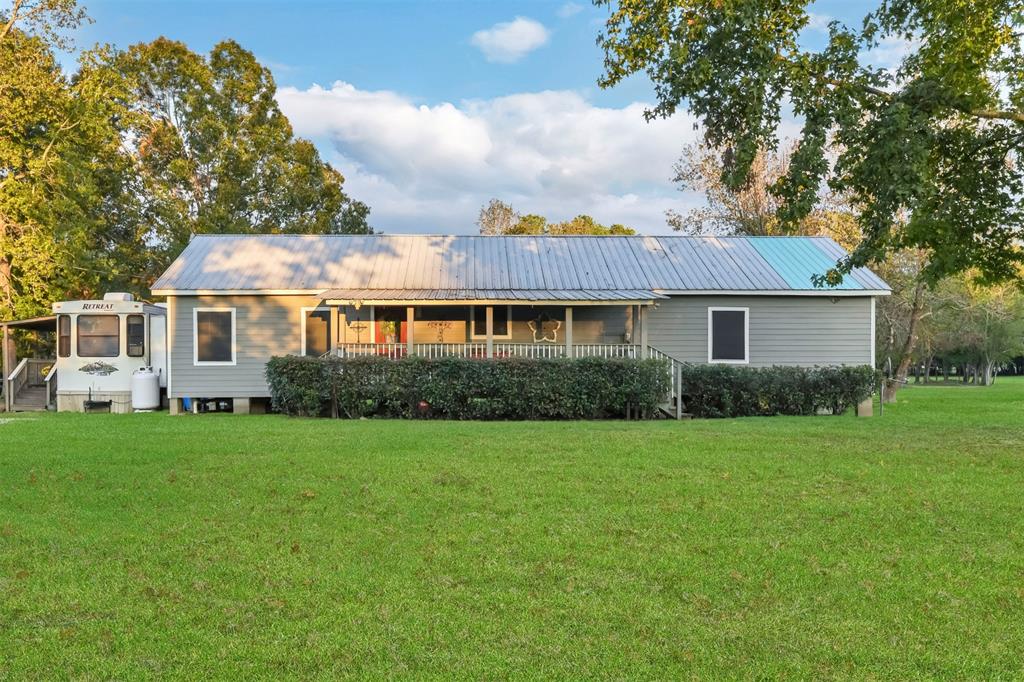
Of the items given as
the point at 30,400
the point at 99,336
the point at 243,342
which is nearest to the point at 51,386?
the point at 30,400

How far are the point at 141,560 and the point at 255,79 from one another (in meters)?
27.4

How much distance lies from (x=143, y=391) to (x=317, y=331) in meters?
4.24

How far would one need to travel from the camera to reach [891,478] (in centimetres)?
757

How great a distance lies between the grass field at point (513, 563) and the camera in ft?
11.8

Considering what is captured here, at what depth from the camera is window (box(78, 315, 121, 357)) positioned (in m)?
18.2

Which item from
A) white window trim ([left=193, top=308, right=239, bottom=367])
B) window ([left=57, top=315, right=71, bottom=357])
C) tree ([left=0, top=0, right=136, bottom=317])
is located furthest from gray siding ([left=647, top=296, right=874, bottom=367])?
tree ([left=0, top=0, right=136, bottom=317])

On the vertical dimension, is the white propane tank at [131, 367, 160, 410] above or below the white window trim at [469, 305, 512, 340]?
below

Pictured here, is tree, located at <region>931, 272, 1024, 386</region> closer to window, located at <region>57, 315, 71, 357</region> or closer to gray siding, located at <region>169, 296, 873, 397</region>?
gray siding, located at <region>169, 296, 873, 397</region>

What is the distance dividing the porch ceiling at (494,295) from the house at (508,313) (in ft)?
0.21

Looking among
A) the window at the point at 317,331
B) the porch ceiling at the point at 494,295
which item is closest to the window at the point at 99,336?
the window at the point at 317,331

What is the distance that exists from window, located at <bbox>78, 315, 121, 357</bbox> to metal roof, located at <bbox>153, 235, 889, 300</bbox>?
193 cm

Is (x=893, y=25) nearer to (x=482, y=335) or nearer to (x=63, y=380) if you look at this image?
(x=482, y=335)

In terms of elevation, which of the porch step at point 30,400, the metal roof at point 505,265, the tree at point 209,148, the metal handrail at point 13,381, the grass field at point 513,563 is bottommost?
the grass field at point 513,563

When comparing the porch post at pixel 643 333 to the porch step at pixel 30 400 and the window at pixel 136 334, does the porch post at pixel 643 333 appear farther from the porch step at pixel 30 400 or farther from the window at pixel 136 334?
the porch step at pixel 30 400
